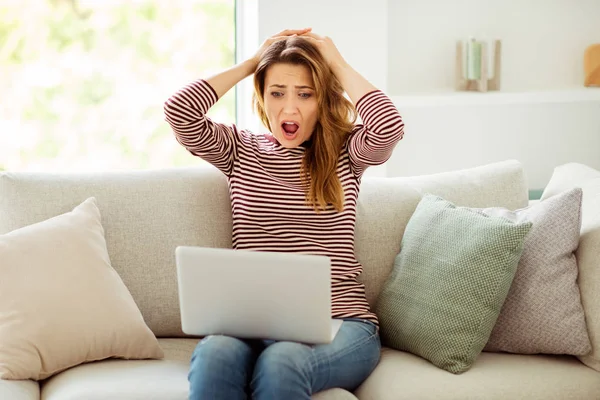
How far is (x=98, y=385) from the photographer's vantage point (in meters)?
1.94

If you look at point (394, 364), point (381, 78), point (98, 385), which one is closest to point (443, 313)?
point (394, 364)

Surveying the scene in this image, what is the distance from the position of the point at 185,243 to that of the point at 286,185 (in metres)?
0.32

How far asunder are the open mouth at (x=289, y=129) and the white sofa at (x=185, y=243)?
244mm

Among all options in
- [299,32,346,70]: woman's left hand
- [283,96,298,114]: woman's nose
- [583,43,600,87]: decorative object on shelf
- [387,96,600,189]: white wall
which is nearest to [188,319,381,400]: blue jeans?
[283,96,298,114]: woman's nose

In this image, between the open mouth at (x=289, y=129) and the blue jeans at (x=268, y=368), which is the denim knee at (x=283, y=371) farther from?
the open mouth at (x=289, y=129)

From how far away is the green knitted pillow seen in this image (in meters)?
2.12

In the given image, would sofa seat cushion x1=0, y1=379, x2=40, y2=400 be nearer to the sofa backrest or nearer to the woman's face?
the sofa backrest

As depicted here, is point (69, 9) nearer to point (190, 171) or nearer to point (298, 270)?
point (190, 171)

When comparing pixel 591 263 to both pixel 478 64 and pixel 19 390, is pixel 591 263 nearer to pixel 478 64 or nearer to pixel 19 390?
pixel 19 390

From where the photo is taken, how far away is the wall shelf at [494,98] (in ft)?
11.5

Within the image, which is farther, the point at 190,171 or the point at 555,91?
the point at 555,91

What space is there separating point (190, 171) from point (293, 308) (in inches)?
30.9

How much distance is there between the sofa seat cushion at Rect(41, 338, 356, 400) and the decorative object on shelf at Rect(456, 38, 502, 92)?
6.54ft

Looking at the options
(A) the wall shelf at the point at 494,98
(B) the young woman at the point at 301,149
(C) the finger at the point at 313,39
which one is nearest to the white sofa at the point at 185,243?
(B) the young woman at the point at 301,149
